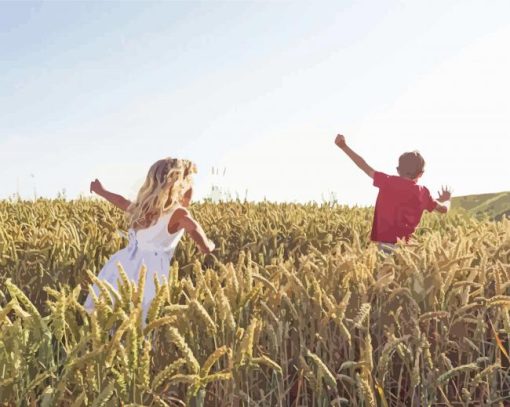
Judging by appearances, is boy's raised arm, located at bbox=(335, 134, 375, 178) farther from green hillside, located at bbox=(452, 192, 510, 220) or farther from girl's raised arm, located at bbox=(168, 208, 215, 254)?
green hillside, located at bbox=(452, 192, 510, 220)

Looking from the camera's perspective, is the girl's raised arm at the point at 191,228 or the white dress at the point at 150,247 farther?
the white dress at the point at 150,247

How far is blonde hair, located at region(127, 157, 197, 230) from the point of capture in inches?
198

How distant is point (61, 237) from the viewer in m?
5.28

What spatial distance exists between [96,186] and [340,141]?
7.50 feet

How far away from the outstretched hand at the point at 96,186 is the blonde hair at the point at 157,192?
79 centimetres

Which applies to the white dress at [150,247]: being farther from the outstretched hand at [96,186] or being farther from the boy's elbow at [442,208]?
the boy's elbow at [442,208]

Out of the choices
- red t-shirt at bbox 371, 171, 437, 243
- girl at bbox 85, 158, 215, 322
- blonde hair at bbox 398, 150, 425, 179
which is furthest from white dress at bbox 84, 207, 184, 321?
blonde hair at bbox 398, 150, 425, 179

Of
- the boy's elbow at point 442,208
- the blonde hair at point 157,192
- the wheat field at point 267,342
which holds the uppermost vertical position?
the blonde hair at point 157,192

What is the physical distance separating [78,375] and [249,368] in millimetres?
608

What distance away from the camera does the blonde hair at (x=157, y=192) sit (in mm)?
5023

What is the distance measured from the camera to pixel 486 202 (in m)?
24.7

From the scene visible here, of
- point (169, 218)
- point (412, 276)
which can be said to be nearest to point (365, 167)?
point (169, 218)

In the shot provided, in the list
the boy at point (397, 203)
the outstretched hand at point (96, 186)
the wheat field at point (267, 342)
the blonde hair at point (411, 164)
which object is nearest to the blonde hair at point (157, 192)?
the outstretched hand at point (96, 186)

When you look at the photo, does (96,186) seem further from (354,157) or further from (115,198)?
(354,157)
